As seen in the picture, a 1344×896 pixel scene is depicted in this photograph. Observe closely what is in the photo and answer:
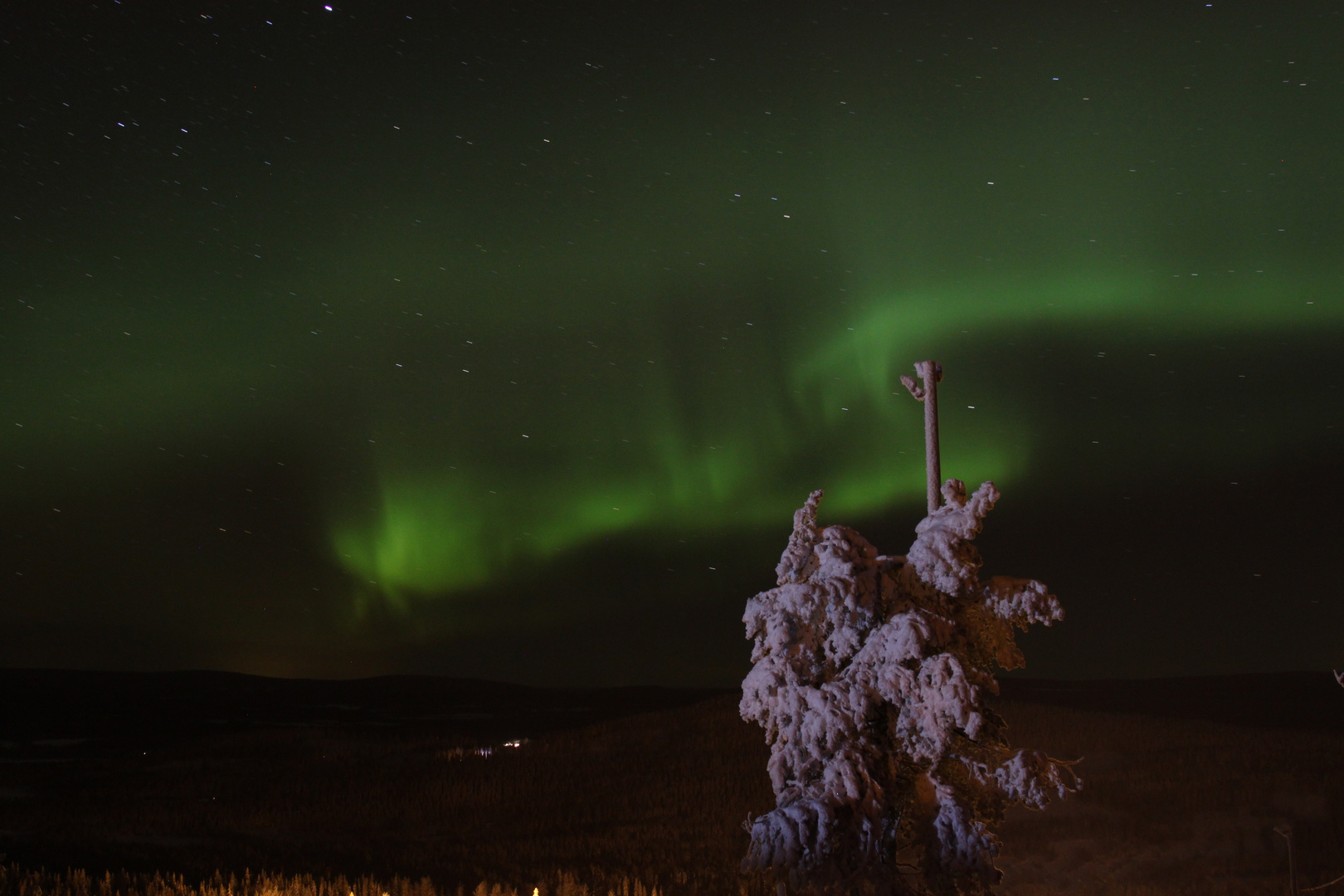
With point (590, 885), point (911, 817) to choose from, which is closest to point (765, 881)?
point (590, 885)

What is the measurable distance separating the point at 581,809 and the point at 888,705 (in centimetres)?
3466

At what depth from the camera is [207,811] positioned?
49.8 m

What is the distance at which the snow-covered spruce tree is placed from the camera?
16.0 metres

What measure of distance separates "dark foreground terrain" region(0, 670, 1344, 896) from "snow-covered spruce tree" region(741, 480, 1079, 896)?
999 centimetres

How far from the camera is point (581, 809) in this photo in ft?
161

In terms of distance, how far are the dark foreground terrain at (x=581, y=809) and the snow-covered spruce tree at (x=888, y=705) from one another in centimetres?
999

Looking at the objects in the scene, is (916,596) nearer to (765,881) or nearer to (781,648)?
(781,648)

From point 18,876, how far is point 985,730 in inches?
910

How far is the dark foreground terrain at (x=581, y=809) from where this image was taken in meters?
34.4

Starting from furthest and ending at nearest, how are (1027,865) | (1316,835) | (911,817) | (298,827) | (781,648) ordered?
(298,827) < (1316,835) < (1027,865) < (911,817) < (781,648)

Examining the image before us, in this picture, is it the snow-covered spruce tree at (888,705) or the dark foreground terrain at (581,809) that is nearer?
the snow-covered spruce tree at (888,705)

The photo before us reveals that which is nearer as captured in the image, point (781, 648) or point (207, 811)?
point (781, 648)

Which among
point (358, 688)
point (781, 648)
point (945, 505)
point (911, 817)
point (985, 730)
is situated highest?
point (945, 505)

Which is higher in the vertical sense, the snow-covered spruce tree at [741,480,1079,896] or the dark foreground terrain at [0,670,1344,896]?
the snow-covered spruce tree at [741,480,1079,896]
